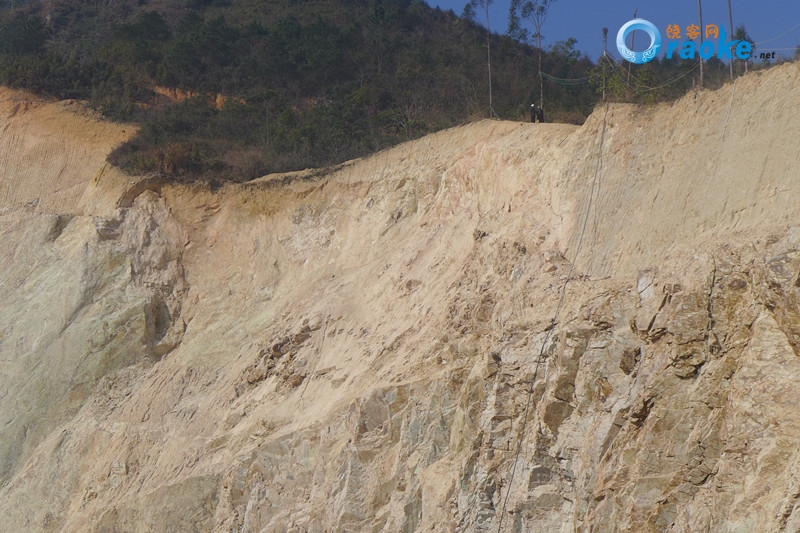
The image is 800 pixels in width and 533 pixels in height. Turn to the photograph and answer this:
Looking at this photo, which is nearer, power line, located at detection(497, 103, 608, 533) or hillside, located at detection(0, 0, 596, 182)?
power line, located at detection(497, 103, 608, 533)

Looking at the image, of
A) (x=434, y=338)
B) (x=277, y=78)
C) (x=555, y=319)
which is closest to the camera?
(x=555, y=319)

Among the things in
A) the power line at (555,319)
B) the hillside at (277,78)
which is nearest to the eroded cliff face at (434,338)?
the power line at (555,319)

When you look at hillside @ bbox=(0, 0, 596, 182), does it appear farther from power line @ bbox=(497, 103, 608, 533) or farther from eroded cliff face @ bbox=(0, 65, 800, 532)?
power line @ bbox=(497, 103, 608, 533)

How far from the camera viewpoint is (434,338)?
573 inches

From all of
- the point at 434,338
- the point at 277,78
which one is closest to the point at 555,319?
the point at 434,338

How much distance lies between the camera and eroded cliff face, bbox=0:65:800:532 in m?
9.93

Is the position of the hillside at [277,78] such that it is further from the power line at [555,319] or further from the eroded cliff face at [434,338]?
the power line at [555,319]

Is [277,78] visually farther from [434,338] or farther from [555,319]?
[555,319]

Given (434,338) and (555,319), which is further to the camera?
(434,338)

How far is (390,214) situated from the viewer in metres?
19.4

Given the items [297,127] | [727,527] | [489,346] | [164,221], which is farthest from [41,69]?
[727,527]

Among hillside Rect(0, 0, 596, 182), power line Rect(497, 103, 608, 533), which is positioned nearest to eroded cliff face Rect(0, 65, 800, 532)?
power line Rect(497, 103, 608, 533)

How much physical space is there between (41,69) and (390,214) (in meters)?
17.1

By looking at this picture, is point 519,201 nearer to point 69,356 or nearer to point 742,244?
point 742,244
